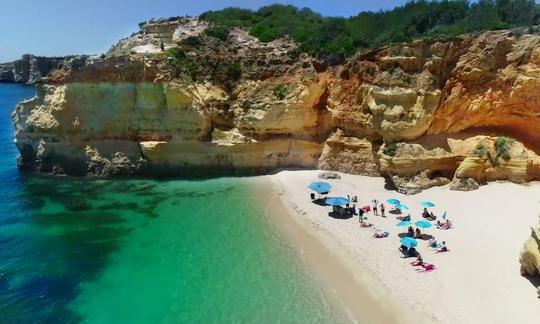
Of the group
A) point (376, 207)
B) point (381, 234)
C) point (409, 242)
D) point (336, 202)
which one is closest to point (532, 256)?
point (409, 242)

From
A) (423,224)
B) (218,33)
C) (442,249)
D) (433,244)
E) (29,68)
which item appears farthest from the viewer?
(29,68)

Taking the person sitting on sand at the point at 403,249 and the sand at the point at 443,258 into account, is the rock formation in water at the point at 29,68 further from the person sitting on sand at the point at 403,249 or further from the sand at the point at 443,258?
the person sitting on sand at the point at 403,249

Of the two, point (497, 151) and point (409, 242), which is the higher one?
point (497, 151)

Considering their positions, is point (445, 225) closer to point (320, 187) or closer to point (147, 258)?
point (320, 187)

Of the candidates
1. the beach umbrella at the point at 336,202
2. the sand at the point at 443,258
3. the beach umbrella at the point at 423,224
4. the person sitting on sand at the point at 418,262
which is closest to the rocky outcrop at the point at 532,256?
the sand at the point at 443,258

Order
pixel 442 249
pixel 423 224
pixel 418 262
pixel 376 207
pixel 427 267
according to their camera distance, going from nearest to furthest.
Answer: pixel 427 267 → pixel 418 262 → pixel 442 249 → pixel 423 224 → pixel 376 207

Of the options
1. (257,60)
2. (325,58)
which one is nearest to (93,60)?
(257,60)

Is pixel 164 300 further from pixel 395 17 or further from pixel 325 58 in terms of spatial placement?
pixel 395 17

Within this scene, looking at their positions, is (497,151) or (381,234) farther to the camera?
(497,151)
